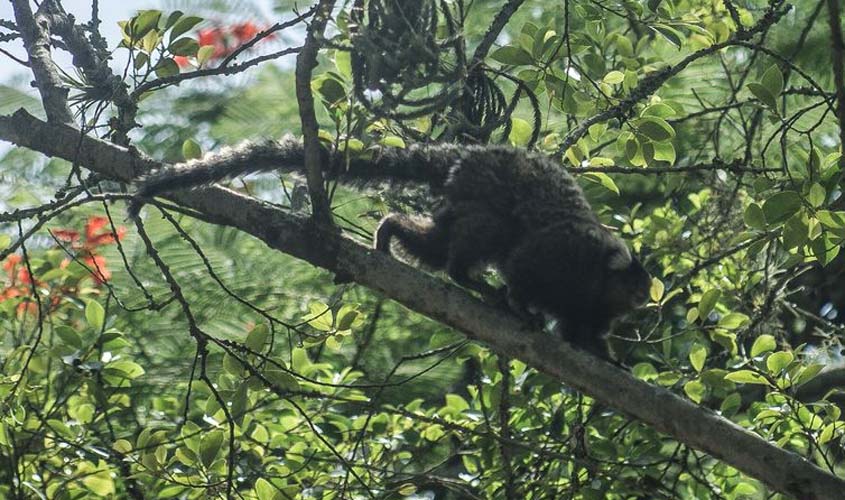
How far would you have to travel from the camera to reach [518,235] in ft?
17.1

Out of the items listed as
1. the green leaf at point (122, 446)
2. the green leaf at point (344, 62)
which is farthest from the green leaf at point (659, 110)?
the green leaf at point (122, 446)

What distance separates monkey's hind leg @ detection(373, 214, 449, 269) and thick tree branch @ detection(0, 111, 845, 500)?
1015 millimetres

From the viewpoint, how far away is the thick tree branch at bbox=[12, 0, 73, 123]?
4652 millimetres

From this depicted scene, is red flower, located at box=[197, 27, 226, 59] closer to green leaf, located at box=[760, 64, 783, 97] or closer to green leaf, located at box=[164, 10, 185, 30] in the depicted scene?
green leaf, located at box=[164, 10, 185, 30]

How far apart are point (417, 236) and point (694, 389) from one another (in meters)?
1.45

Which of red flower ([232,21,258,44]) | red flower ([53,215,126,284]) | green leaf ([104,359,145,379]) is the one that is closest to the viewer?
green leaf ([104,359,145,379])

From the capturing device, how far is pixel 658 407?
3795mm

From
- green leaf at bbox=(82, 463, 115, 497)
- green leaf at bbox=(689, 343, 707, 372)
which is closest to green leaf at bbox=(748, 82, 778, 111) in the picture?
green leaf at bbox=(689, 343, 707, 372)

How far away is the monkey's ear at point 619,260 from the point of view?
16.6 feet

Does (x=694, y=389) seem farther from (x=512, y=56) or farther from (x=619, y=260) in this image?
Result: (x=512, y=56)

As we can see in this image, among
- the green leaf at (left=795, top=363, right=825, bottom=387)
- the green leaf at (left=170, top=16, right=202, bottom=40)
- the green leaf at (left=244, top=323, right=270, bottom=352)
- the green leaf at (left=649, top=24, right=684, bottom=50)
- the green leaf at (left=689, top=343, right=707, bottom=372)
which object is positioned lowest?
the green leaf at (left=689, top=343, right=707, bottom=372)

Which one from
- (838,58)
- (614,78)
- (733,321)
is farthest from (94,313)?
(838,58)

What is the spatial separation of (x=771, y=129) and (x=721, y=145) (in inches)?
20.5

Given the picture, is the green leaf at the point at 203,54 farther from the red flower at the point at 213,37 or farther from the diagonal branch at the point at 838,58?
the diagonal branch at the point at 838,58
